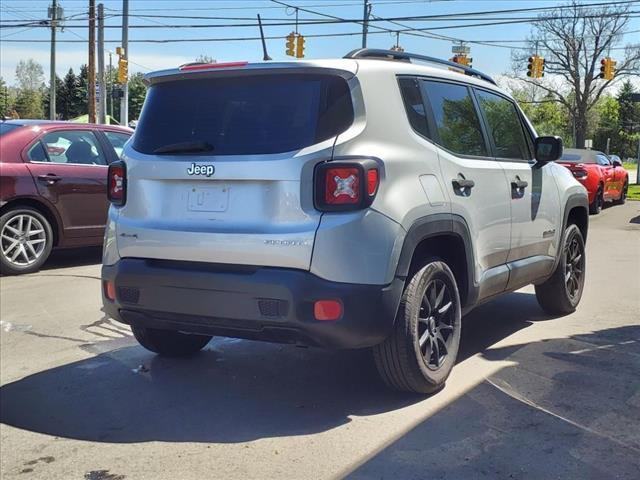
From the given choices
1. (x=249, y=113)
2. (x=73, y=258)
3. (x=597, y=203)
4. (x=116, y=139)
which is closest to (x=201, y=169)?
(x=249, y=113)

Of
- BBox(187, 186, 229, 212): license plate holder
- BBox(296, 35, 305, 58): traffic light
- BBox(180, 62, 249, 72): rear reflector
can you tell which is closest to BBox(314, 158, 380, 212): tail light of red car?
BBox(187, 186, 229, 212): license plate holder

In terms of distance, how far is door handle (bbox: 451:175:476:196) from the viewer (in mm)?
4113

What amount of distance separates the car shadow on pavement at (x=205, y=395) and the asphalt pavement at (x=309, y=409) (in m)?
0.01

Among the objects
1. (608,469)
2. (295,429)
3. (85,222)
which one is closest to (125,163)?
(295,429)

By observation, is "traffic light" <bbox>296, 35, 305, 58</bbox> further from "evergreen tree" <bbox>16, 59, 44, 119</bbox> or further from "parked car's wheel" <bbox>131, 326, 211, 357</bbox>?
"evergreen tree" <bbox>16, 59, 44, 119</bbox>

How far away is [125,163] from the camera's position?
13.1 feet

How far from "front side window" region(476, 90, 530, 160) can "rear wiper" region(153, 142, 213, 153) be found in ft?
7.05

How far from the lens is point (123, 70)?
90.8 feet

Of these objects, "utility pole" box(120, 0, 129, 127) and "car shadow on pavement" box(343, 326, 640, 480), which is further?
"utility pole" box(120, 0, 129, 127)

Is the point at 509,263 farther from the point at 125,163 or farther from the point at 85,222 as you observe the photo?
the point at 85,222

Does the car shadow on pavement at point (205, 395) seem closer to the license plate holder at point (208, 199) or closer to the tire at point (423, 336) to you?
the tire at point (423, 336)

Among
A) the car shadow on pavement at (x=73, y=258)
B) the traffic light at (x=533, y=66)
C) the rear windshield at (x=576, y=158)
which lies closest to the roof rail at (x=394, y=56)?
the car shadow on pavement at (x=73, y=258)

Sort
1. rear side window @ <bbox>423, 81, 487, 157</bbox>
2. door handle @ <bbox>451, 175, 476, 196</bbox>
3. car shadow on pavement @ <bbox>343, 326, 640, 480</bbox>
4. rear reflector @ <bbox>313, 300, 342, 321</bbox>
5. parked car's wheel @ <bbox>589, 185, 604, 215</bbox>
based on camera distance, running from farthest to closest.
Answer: parked car's wheel @ <bbox>589, 185, 604, 215</bbox>
rear side window @ <bbox>423, 81, 487, 157</bbox>
door handle @ <bbox>451, 175, 476, 196</bbox>
rear reflector @ <bbox>313, 300, 342, 321</bbox>
car shadow on pavement @ <bbox>343, 326, 640, 480</bbox>

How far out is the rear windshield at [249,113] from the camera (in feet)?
11.5
